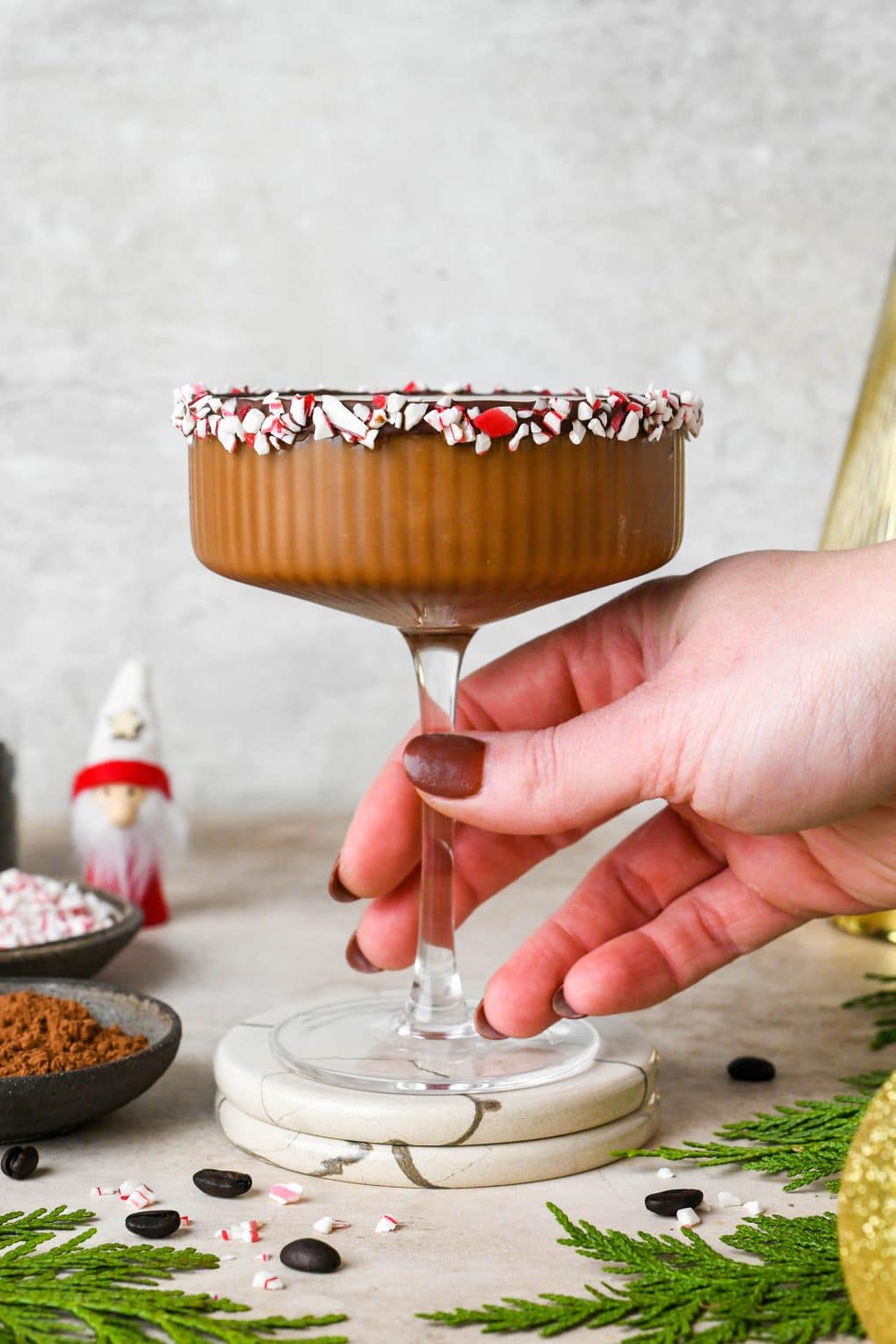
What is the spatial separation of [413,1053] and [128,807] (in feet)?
2.20

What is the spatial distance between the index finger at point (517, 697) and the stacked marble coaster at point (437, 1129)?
0.63 feet

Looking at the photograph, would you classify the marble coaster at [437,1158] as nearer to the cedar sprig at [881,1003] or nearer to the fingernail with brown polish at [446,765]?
the fingernail with brown polish at [446,765]

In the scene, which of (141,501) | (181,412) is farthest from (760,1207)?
(141,501)

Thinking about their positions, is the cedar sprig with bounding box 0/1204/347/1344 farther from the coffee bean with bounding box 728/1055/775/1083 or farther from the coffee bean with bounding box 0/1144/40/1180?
the coffee bean with bounding box 728/1055/775/1083

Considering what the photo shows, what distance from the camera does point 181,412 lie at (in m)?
1.00

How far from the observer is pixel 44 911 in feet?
4.71

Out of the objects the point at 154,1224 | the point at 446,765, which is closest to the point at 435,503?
the point at 446,765

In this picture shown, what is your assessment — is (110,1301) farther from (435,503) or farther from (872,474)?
(872,474)

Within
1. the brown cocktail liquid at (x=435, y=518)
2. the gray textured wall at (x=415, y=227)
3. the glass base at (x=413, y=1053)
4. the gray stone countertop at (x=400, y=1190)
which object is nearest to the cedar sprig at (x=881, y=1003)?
the gray stone countertop at (x=400, y=1190)

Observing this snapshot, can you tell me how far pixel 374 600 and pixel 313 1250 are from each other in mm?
364

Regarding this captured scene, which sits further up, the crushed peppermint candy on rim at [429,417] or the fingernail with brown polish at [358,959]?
the crushed peppermint candy on rim at [429,417]

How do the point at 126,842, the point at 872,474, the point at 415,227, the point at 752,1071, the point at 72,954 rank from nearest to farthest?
1. the point at 752,1071
2. the point at 72,954
3. the point at 872,474
4. the point at 126,842
5. the point at 415,227

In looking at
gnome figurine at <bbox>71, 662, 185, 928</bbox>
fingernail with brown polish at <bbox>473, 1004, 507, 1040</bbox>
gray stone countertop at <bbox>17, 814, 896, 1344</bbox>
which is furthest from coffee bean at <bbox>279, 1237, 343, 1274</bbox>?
gnome figurine at <bbox>71, 662, 185, 928</bbox>

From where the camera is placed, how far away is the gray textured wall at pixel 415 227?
7.24 ft
